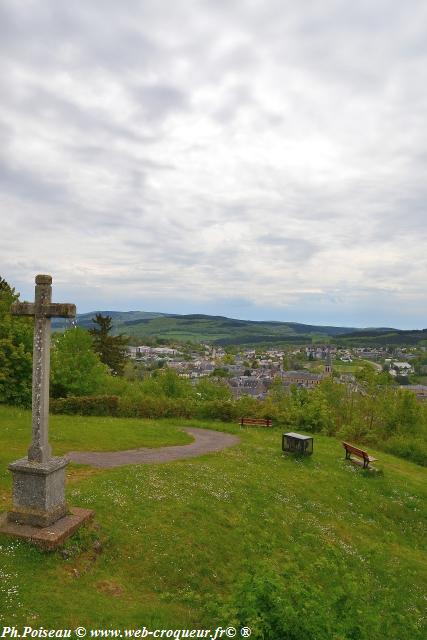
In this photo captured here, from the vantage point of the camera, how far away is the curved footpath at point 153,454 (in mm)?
18562

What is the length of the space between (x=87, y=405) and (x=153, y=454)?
41.1ft

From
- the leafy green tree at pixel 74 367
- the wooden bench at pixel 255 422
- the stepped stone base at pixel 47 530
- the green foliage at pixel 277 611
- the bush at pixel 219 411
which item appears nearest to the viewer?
the green foliage at pixel 277 611

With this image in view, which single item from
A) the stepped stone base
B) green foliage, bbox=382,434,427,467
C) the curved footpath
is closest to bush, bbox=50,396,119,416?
the curved footpath

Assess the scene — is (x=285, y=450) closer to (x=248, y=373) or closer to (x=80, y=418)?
(x=80, y=418)

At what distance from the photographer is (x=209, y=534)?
38.9 feet

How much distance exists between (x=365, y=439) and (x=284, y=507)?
2115cm

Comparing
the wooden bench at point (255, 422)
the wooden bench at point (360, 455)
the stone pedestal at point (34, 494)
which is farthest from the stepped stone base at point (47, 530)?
the wooden bench at point (255, 422)

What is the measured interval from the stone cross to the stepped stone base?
57.7 inches

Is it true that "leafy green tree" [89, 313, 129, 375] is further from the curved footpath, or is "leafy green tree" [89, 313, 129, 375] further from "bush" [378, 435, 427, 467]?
"bush" [378, 435, 427, 467]

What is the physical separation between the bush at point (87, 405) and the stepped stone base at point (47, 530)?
71.3ft

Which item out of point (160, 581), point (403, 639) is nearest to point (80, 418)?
point (160, 581)

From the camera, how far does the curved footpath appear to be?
60.9 feet

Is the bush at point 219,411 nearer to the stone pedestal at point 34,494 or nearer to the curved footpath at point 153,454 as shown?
A: the curved footpath at point 153,454

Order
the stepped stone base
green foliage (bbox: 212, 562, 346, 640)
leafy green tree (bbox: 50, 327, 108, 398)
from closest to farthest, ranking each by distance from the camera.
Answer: green foliage (bbox: 212, 562, 346, 640)
the stepped stone base
leafy green tree (bbox: 50, 327, 108, 398)
